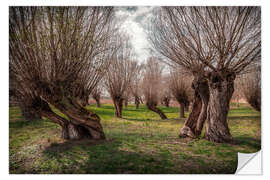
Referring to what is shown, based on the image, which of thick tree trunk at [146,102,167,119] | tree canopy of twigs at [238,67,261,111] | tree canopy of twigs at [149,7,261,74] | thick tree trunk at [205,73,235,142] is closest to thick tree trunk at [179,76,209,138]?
thick tree trunk at [205,73,235,142]

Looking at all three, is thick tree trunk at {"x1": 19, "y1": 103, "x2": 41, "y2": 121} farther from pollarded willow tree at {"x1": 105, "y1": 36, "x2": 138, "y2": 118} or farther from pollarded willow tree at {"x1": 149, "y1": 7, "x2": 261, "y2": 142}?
pollarded willow tree at {"x1": 149, "y1": 7, "x2": 261, "y2": 142}

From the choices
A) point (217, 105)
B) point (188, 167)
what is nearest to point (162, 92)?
point (217, 105)

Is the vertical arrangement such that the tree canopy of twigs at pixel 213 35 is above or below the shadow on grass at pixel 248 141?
above

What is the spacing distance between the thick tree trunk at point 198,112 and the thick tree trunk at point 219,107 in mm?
333

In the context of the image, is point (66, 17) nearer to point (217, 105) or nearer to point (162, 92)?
point (217, 105)

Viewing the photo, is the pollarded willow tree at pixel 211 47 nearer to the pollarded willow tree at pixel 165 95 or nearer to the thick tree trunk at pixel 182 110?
the thick tree trunk at pixel 182 110

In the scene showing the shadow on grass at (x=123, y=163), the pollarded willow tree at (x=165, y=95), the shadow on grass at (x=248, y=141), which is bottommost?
the shadow on grass at (x=123, y=163)

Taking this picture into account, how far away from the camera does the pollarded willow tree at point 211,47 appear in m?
3.61

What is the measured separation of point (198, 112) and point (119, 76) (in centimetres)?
Result: 437

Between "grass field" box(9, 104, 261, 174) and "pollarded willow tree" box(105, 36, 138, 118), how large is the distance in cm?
258

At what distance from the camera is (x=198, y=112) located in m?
4.74

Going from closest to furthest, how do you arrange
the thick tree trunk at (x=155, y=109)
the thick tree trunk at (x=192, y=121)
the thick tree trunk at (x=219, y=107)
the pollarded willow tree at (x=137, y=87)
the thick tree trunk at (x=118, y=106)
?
the thick tree trunk at (x=219, y=107)
the thick tree trunk at (x=192, y=121)
the thick tree trunk at (x=118, y=106)
the thick tree trunk at (x=155, y=109)
the pollarded willow tree at (x=137, y=87)

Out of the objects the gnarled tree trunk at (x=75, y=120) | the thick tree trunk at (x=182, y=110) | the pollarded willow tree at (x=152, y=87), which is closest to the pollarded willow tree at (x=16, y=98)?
the gnarled tree trunk at (x=75, y=120)

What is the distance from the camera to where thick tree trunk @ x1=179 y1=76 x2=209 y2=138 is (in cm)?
448
